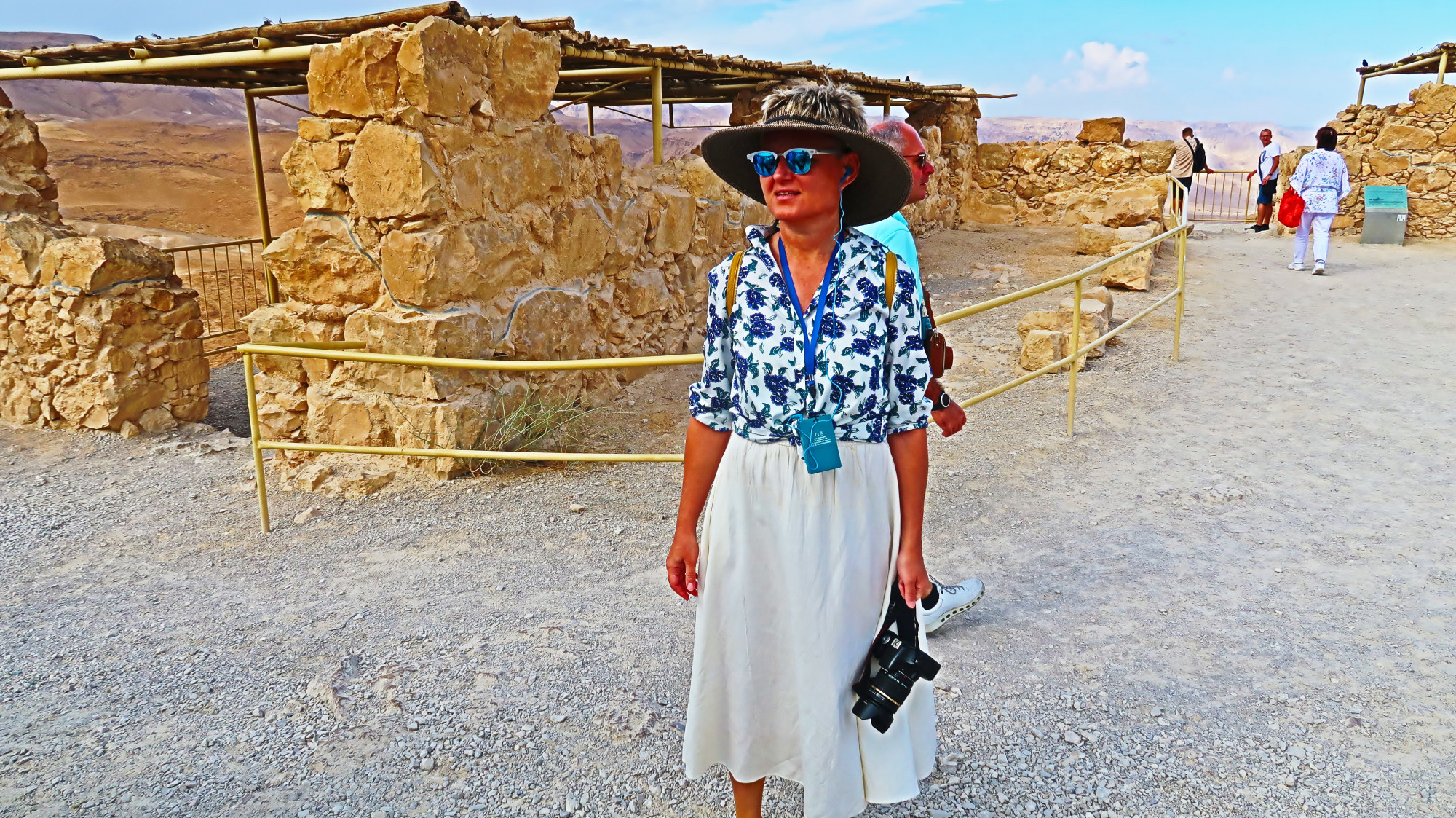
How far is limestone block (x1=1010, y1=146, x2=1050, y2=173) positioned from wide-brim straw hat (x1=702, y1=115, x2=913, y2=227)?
15707 mm

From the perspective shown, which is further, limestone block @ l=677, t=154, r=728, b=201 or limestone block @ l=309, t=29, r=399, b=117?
limestone block @ l=677, t=154, r=728, b=201

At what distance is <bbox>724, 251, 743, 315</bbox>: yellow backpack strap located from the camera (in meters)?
1.99

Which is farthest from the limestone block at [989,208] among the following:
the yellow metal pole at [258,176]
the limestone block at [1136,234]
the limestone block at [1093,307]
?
the yellow metal pole at [258,176]

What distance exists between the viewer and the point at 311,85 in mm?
4941

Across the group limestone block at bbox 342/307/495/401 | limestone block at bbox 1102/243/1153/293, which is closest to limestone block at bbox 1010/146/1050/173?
limestone block at bbox 1102/243/1153/293

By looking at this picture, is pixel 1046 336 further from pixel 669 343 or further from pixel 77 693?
pixel 77 693

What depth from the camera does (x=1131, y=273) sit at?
34.0 ft

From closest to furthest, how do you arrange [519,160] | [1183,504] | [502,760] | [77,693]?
1. [502,760]
2. [77,693]
3. [1183,504]
4. [519,160]

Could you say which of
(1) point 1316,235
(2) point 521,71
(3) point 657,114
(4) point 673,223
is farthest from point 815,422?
(1) point 1316,235

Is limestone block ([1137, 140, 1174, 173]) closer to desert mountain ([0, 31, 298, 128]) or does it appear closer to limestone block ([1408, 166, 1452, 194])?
limestone block ([1408, 166, 1452, 194])

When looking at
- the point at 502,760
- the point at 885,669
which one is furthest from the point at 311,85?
the point at 885,669

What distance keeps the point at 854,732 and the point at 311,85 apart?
4.51 m

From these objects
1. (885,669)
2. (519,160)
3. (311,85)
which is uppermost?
(311,85)

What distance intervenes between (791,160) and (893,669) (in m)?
1.09
